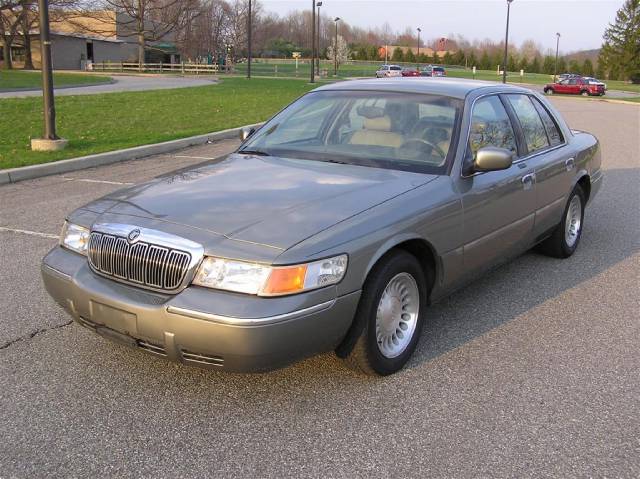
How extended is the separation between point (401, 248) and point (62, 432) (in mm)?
1949

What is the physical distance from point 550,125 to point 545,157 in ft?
1.98

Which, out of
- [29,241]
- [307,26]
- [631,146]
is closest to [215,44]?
[307,26]

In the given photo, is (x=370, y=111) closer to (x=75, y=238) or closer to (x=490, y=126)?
(x=490, y=126)

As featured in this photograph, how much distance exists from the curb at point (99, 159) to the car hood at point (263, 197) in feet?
20.1

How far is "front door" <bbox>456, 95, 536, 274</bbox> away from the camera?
418 centimetres

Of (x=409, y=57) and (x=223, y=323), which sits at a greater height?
(x=409, y=57)

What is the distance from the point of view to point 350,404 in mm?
3344

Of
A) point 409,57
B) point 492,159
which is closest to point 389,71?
point 409,57

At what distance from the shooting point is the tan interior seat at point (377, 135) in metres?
4.36

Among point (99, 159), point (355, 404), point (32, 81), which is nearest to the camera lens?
point (355, 404)

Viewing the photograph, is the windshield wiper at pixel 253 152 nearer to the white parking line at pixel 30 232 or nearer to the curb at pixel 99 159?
the white parking line at pixel 30 232

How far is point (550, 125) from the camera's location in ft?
18.8

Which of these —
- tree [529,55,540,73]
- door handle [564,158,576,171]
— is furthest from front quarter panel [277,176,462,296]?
tree [529,55,540,73]

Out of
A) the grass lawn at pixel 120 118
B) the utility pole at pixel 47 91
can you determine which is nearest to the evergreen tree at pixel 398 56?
the grass lawn at pixel 120 118
